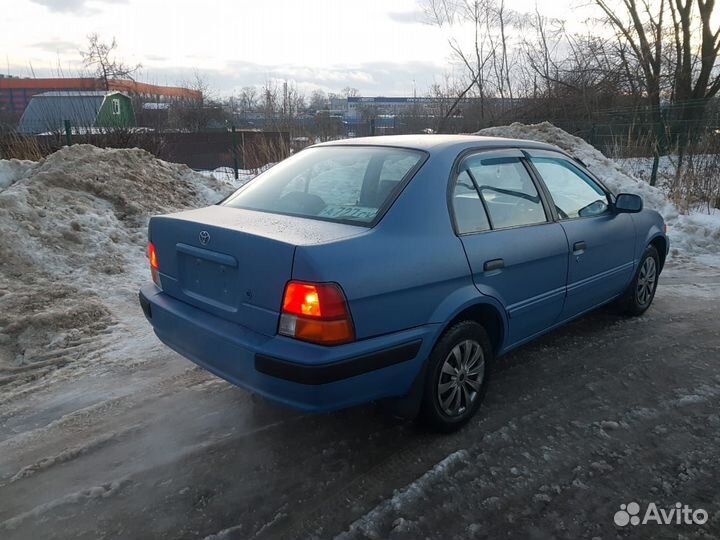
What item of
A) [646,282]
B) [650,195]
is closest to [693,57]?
[650,195]

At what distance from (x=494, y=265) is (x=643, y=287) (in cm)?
268

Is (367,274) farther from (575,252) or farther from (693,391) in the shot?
(693,391)

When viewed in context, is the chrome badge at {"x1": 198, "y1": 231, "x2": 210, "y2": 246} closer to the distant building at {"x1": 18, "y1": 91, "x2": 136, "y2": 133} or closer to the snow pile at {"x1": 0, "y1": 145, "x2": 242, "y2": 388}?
the snow pile at {"x1": 0, "y1": 145, "x2": 242, "y2": 388}

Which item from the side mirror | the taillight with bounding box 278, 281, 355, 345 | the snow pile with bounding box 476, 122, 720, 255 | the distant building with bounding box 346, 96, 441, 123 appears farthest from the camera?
the distant building with bounding box 346, 96, 441, 123

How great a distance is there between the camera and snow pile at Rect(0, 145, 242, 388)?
4336 millimetres

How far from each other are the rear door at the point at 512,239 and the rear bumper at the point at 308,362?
2.06ft

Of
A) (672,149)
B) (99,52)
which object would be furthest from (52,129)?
(99,52)

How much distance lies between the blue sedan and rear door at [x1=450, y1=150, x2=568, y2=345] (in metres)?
0.01

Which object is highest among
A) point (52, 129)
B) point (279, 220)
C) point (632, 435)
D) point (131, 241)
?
point (52, 129)

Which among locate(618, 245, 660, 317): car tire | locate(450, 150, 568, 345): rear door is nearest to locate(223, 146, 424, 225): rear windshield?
locate(450, 150, 568, 345): rear door

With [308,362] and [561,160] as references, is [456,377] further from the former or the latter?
[561,160]

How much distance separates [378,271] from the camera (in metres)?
2.55

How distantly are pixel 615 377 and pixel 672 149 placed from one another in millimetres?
12308

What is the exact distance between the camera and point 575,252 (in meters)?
3.85
